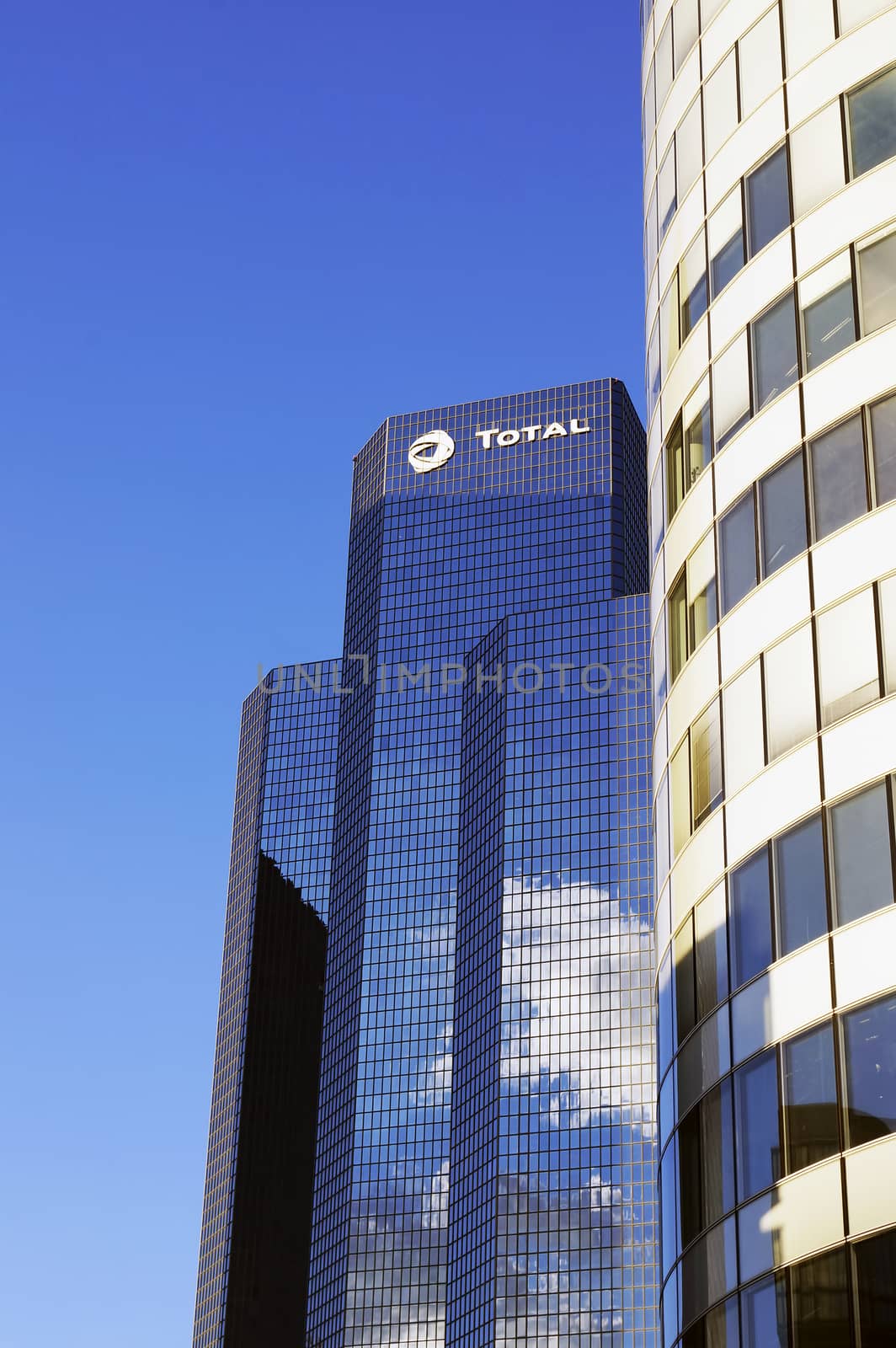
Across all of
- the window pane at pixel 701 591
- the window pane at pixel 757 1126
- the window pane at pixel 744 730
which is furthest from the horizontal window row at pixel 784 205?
the window pane at pixel 757 1126

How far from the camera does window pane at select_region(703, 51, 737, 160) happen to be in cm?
4869

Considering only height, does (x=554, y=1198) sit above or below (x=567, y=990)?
below

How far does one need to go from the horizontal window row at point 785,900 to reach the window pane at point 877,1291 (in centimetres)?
590

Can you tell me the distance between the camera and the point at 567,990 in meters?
200

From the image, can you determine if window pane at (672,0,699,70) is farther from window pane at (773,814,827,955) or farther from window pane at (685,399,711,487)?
window pane at (773,814,827,955)

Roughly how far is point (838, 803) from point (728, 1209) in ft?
27.6

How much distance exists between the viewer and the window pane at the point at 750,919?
3859 centimetres

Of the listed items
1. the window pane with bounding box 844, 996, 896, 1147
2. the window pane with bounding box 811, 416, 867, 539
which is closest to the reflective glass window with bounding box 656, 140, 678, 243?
the window pane with bounding box 811, 416, 867, 539

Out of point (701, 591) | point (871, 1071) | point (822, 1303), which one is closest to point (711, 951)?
point (871, 1071)

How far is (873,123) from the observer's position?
4244cm

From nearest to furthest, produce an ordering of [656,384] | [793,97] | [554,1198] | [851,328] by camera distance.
Answer: [851,328] < [793,97] < [656,384] < [554,1198]

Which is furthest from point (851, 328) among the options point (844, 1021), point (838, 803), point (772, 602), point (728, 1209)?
point (728, 1209)

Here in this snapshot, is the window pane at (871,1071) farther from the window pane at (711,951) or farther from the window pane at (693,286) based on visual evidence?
the window pane at (693,286)

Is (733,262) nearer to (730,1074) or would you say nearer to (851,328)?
(851,328)
